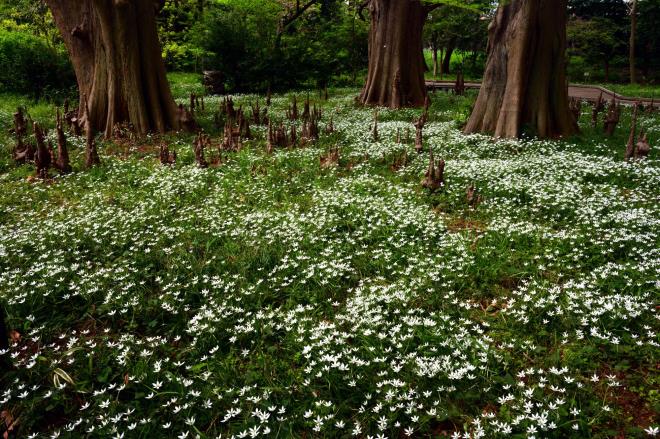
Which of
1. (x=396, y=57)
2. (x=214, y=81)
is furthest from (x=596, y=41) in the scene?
(x=214, y=81)

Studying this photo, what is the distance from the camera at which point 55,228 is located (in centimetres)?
661

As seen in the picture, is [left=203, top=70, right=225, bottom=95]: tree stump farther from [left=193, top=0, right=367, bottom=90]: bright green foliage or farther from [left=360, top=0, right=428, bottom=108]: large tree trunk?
[left=360, top=0, right=428, bottom=108]: large tree trunk

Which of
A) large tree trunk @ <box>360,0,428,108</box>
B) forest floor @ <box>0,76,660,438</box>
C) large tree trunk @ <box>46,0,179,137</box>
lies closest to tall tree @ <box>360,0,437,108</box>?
large tree trunk @ <box>360,0,428,108</box>

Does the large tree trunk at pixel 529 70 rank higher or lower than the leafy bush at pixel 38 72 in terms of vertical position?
lower

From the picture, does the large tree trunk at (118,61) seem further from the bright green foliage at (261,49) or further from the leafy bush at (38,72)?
the bright green foliage at (261,49)

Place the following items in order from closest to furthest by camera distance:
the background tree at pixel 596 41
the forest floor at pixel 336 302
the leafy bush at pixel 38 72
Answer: the forest floor at pixel 336 302 < the leafy bush at pixel 38 72 < the background tree at pixel 596 41

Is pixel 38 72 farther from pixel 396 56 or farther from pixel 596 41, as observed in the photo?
pixel 596 41

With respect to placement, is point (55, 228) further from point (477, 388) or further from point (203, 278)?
point (477, 388)

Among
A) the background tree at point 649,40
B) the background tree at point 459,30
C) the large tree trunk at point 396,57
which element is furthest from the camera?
the background tree at point 649,40

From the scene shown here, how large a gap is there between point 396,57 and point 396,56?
0.04 meters

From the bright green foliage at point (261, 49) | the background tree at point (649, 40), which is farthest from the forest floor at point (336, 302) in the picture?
the background tree at point (649, 40)

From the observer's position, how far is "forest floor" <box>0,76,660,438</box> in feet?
10.9

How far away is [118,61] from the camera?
37.4 feet

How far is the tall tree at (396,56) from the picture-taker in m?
17.2
